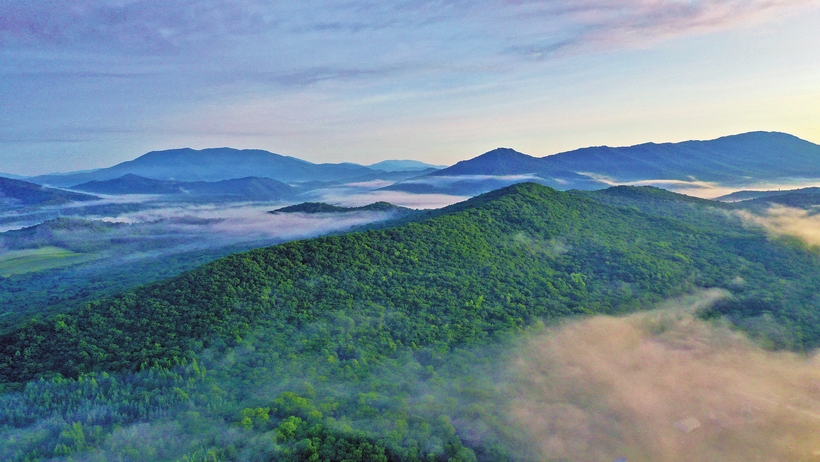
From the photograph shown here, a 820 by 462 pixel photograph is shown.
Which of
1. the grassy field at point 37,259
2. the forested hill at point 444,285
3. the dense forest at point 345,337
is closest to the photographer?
the dense forest at point 345,337

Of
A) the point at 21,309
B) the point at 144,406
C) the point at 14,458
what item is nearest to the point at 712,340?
the point at 144,406

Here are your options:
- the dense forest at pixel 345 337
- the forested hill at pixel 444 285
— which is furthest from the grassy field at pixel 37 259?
the forested hill at pixel 444 285

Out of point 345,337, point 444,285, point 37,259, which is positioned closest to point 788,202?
point 444,285

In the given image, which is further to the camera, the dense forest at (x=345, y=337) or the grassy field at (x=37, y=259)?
the grassy field at (x=37, y=259)

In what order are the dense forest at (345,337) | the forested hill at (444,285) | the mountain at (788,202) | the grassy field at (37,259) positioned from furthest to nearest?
the grassy field at (37,259) < the mountain at (788,202) < the forested hill at (444,285) < the dense forest at (345,337)

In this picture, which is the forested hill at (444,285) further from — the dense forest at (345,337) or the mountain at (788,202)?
the mountain at (788,202)
